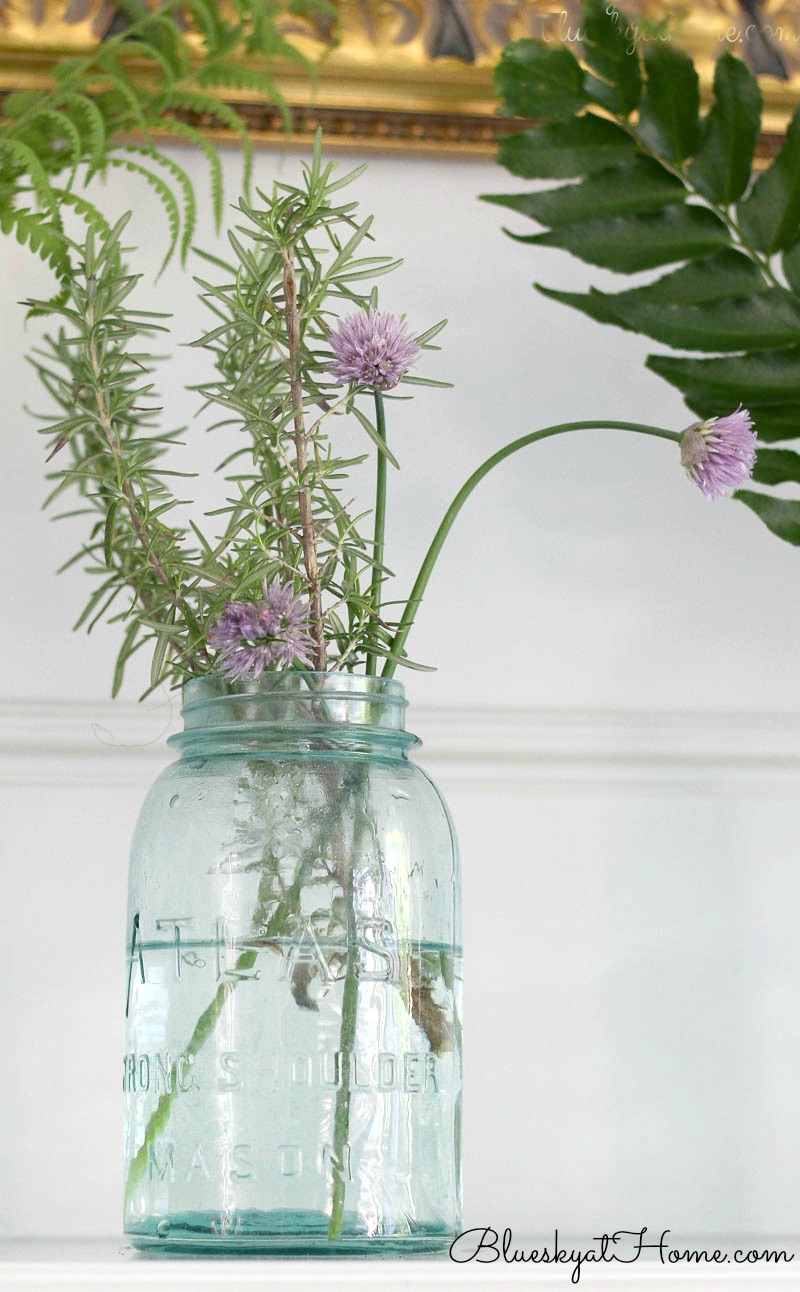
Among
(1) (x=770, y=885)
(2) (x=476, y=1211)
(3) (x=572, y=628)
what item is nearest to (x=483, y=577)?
(3) (x=572, y=628)

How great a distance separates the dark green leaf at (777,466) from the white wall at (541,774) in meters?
0.14

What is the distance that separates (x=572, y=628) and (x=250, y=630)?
0.34 metres

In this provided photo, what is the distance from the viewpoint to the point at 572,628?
0.80 metres

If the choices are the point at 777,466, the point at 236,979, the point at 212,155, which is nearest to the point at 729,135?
the point at 777,466

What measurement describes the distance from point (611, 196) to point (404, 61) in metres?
0.22

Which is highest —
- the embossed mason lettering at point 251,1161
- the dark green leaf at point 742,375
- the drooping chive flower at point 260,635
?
the dark green leaf at point 742,375

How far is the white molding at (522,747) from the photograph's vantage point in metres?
0.75

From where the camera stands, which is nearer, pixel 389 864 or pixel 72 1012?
pixel 389 864

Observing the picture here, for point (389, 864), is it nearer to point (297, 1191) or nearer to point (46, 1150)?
point (297, 1191)

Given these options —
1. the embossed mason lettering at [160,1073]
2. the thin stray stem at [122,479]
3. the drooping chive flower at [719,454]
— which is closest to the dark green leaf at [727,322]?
the drooping chive flower at [719,454]

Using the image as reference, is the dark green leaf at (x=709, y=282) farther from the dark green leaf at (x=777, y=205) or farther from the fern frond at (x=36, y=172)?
the fern frond at (x=36, y=172)

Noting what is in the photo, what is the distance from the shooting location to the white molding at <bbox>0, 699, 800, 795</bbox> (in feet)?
2.47

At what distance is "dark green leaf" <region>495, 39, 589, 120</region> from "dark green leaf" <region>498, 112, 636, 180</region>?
11 mm
